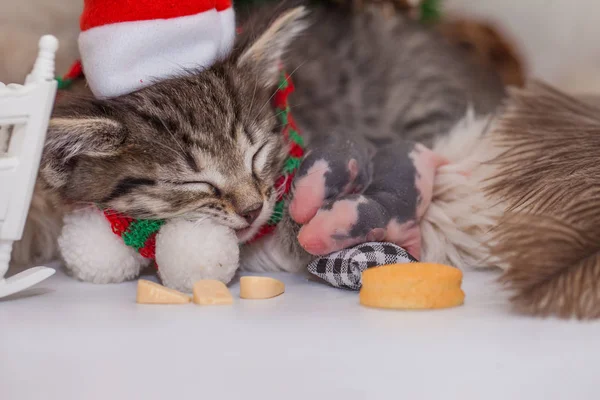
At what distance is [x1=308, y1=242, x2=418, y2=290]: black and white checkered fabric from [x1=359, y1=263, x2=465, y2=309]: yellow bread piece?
76 mm

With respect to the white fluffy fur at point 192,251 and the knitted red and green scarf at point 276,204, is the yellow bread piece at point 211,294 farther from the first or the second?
the knitted red and green scarf at point 276,204

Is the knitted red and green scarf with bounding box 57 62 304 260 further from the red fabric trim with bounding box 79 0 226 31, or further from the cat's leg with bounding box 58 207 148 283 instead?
the red fabric trim with bounding box 79 0 226 31

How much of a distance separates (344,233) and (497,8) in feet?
5.31

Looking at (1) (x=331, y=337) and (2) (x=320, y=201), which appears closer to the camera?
(1) (x=331, y=337)

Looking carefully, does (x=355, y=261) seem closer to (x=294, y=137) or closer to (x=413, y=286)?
(x=413, y=286)

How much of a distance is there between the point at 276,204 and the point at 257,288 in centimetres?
21

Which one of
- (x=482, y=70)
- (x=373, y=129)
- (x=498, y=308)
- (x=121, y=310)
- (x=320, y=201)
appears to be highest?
(x=482, y=70)

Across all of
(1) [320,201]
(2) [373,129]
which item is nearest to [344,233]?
(1) [320,201]

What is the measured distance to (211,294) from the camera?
3.59 feet

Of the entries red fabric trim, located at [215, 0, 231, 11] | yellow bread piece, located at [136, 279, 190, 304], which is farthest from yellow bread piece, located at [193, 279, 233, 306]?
red fabric trim, located at [215, 0, 231, 11]

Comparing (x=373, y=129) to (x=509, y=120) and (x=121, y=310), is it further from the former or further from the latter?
(x=121, y=310)

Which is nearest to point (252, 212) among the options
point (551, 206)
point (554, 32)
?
point (551, 206)

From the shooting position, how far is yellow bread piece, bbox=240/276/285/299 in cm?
112

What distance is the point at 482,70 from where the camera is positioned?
210 cm
